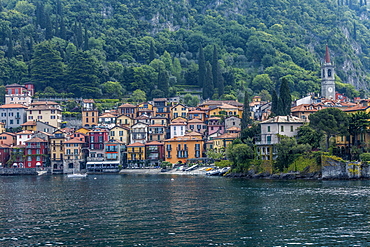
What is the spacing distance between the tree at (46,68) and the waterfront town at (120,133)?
15799mm

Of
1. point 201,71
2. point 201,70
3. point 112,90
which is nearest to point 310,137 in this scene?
point 201,71

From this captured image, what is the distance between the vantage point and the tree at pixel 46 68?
164 meters

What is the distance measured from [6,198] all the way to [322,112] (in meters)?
44.3

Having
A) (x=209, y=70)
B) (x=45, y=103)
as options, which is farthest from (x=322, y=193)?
(x=209, y=70)

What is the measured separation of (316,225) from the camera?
44125mm

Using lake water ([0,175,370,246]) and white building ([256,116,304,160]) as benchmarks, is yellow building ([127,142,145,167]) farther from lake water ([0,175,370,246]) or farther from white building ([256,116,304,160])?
lake water ([0,175,370,246])

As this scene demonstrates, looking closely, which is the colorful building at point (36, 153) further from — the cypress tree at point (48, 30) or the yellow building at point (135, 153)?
the cypress tree at point (48, 30)

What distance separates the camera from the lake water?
40.2 meters

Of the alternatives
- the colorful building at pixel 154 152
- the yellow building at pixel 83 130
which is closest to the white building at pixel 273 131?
the colorful building at pixel 154 152

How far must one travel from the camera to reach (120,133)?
133750 mm

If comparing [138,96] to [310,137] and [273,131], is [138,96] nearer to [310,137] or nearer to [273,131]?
[273,131]

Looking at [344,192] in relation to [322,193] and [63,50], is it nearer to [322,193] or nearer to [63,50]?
[322,193]

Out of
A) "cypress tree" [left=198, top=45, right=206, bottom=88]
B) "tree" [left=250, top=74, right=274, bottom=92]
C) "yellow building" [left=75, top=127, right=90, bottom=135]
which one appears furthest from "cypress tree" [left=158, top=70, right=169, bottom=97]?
"yellow building" [left=75, top=127, right=90, bottom=135]

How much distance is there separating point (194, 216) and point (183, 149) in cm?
7410
